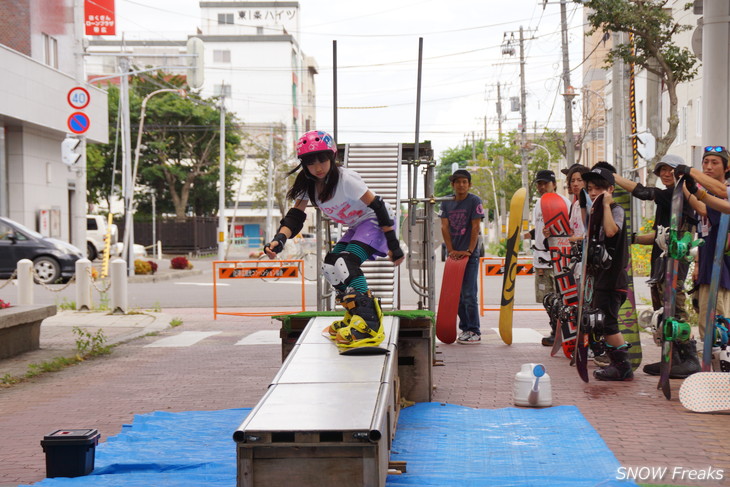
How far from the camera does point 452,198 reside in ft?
36.6

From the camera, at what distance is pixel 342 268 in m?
6.85

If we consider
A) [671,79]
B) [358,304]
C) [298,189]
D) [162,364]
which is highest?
[671,79]

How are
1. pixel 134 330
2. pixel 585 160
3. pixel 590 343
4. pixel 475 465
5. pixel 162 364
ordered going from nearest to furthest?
pixel 475 465
pixel 590 343
pixel 162 364
pixel 134 330
pixel 585 160

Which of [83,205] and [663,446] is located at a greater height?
[83,205]

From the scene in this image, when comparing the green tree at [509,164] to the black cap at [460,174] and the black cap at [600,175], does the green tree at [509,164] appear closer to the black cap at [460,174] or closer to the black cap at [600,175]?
the black cap at [460,174]

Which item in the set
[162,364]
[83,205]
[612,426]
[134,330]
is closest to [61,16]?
[83,205]

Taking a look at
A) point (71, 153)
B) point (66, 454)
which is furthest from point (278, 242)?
point (71, 153)

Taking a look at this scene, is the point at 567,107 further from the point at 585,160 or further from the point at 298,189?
the point at 585,160

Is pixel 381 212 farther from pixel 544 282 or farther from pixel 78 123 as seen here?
pixel 78 123

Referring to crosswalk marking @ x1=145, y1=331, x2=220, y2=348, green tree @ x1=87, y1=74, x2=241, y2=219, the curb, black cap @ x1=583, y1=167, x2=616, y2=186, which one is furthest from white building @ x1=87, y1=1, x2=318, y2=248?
black cap @ x1=583, y1=167, x2=616, y2=186

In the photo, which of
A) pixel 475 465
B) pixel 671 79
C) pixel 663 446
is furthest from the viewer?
pixel 671 79

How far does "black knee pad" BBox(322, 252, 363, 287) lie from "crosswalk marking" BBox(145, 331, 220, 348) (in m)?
6.36

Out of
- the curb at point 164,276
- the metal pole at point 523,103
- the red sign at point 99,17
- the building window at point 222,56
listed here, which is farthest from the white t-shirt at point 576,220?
the building window at point 222,56

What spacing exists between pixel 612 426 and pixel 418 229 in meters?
5.09
